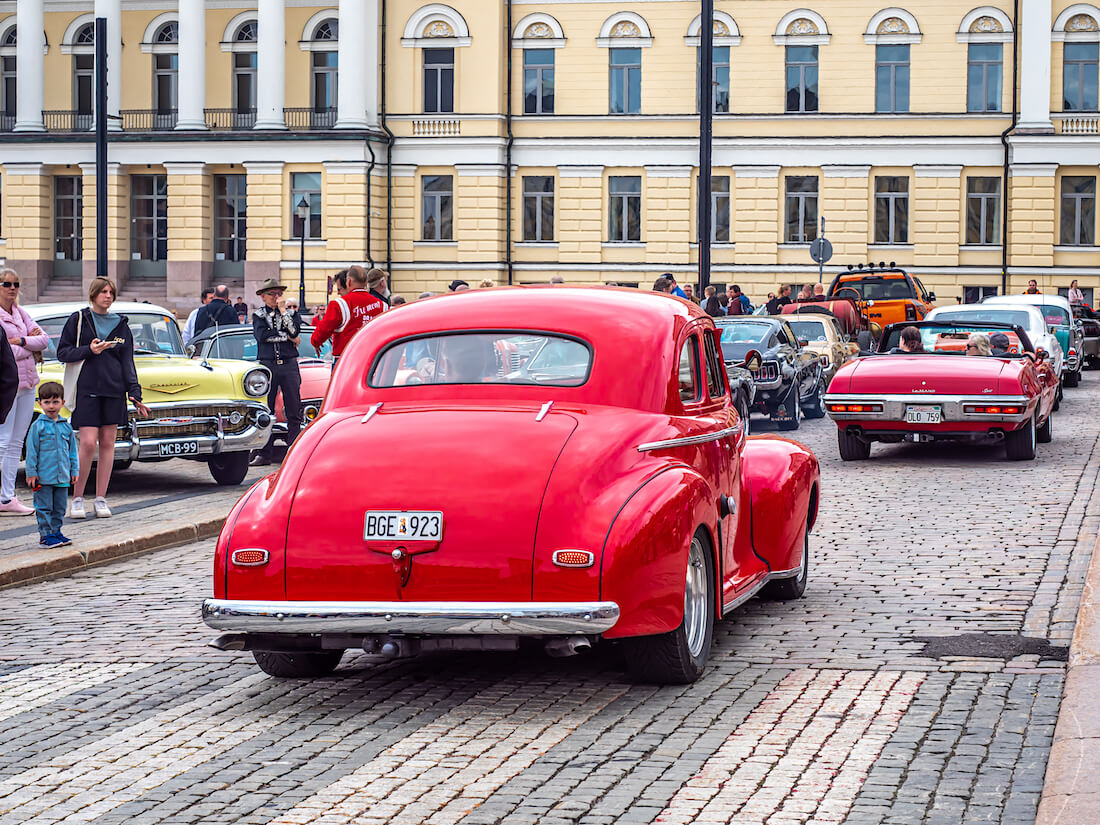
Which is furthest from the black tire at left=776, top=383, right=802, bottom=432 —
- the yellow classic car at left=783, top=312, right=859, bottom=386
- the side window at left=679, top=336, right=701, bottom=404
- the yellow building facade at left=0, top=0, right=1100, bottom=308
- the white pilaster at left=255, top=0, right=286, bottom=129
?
the white pilaster at left=255, top=0, right=286, bottom=129

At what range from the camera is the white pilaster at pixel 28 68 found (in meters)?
57.4

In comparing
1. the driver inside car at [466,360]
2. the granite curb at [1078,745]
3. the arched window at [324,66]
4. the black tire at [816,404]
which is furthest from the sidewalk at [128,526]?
the arched window at [324,66]

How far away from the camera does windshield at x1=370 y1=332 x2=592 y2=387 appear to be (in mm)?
7629

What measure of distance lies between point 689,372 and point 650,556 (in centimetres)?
150

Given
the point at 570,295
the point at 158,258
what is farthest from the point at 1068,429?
the point at 158,258

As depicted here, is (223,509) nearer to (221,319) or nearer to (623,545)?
(623,545)

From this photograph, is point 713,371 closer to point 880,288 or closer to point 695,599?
point 695,599

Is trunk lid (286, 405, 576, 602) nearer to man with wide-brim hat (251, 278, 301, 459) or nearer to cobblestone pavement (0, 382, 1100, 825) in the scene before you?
cobblestone pavement (0, 382, 1100, 825)

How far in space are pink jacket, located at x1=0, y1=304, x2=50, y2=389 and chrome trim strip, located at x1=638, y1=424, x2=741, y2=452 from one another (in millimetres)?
7141

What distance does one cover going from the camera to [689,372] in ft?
26.7

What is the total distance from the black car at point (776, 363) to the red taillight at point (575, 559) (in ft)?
46.5

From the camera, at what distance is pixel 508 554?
6.71 metres

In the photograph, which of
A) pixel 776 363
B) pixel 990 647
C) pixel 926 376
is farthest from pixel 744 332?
pixel 990 647

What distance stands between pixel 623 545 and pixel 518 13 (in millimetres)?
50730
